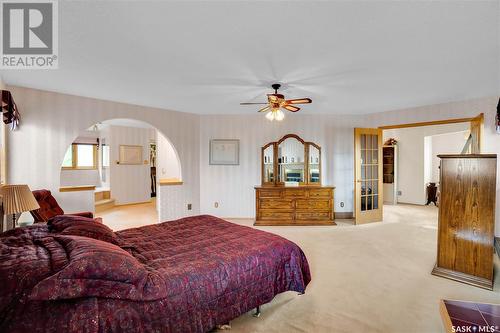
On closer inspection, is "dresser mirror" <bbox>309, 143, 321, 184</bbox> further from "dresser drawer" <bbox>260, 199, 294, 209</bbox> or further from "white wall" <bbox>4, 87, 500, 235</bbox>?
"dresser drawer" <bbox>260, 199, 294, 209</bbox>

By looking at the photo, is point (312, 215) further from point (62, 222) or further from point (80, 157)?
point (80, 157)

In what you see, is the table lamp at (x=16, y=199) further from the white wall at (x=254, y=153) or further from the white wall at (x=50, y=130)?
the white wall at (x=254, y=153)

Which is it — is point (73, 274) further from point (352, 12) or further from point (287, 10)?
point (352, 12)

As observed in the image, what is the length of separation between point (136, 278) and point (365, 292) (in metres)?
2.25

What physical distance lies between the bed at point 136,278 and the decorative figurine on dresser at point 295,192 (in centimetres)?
283

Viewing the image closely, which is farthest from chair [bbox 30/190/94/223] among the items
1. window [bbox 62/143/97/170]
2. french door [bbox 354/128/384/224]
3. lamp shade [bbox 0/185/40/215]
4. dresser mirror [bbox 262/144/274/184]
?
french door [bbox 354/128/384/224]

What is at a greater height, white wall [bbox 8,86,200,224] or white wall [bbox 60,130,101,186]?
white wall [bbox 8,86,200,224]

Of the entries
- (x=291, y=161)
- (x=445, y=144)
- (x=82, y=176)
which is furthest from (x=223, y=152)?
(x=445, y=144)

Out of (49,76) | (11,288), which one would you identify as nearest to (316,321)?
(11,288)

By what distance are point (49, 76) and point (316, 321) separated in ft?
13.4

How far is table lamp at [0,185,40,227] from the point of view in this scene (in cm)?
216

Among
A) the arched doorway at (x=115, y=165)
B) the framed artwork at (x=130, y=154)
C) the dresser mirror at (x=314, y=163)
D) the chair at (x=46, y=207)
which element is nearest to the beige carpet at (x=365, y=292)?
the dresser mirror at (x=314, y=163)

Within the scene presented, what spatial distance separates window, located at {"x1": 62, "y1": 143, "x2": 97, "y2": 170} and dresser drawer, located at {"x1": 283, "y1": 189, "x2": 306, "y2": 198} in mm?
6252

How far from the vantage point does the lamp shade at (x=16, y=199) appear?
2160 mm
